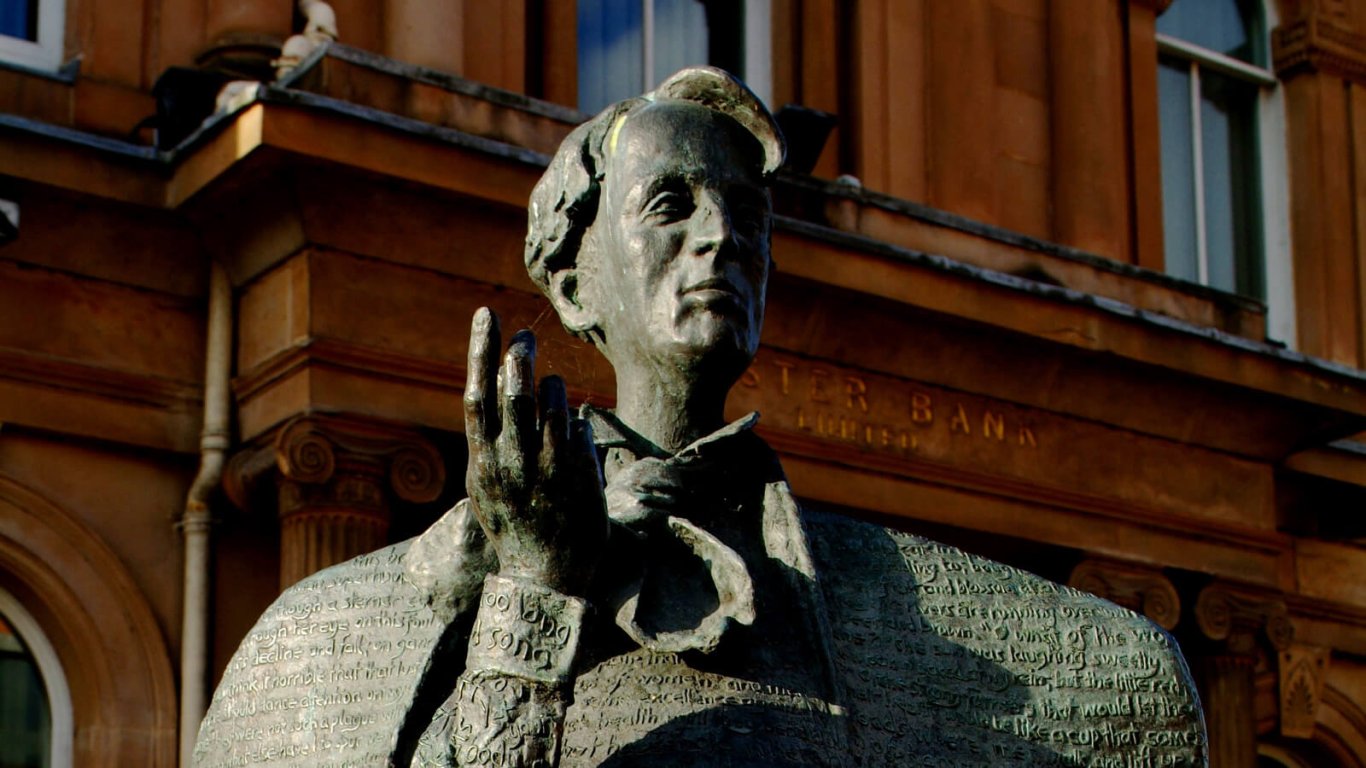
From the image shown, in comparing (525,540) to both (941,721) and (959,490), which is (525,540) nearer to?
(941,721)

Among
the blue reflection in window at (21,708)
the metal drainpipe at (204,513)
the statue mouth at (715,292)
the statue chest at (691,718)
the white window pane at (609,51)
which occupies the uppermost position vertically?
the white window pane at (609,51)

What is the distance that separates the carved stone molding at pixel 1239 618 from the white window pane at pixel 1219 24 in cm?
407

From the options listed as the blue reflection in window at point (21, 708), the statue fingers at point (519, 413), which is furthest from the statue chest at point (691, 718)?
the blue reflection in window at point (21, 708)

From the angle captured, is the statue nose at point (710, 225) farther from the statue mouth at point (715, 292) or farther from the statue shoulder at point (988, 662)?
the statue shoulder at point (988, 662)

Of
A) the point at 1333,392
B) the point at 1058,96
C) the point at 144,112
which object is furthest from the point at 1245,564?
the point at 144,112

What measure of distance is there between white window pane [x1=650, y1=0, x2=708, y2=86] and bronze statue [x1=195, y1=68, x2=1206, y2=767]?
13.8 metres

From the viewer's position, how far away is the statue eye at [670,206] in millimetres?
3715

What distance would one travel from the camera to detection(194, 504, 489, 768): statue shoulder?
11.6 feet

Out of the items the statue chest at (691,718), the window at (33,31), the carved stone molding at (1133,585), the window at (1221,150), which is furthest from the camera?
the window at (1221,150)

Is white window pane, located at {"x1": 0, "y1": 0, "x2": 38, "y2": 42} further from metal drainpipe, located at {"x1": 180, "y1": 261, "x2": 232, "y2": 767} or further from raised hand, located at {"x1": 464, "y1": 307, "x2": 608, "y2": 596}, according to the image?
raised hand, located at {"x1": 464, "y1": 307, "x2": 608, "y2": 596}

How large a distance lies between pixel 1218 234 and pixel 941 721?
17.1 m

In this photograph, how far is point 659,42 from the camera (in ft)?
57.8

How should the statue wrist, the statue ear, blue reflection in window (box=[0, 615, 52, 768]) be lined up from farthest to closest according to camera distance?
blue reflection in window (box=[0, 615, 52, 768]), the statue ear, the statue wrist

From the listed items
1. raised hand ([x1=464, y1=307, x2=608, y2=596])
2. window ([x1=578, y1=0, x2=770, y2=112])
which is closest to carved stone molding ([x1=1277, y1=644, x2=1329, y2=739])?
window ([x1=578, y1=0, x2=770, y2=112])
